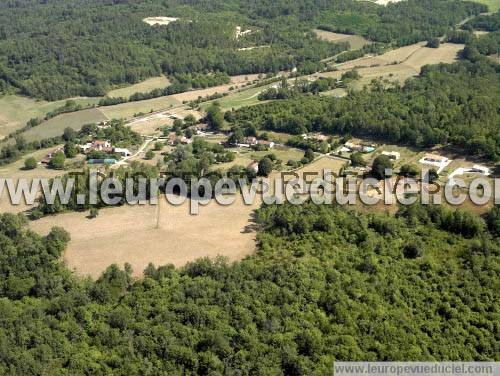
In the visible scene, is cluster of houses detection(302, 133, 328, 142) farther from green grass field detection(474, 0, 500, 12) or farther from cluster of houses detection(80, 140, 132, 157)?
green grass field detection(474, 0, 500, 12)

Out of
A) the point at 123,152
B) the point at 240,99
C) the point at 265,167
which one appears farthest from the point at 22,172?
the point at 240,99

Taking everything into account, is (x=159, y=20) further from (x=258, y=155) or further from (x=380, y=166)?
(x=380, y=166)

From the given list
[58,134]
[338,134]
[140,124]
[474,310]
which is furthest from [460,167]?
[58,134]

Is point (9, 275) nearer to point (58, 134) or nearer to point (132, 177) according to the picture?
point (132, 177)

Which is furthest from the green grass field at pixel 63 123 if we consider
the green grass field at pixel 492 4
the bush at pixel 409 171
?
the green grass field at pixel 492 4

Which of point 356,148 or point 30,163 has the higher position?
point 30,163

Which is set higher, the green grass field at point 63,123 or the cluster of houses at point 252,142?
the green grass field at point 63,123

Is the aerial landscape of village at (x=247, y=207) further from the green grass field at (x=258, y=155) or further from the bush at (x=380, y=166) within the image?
the green grass field at (x=258, y=155)
